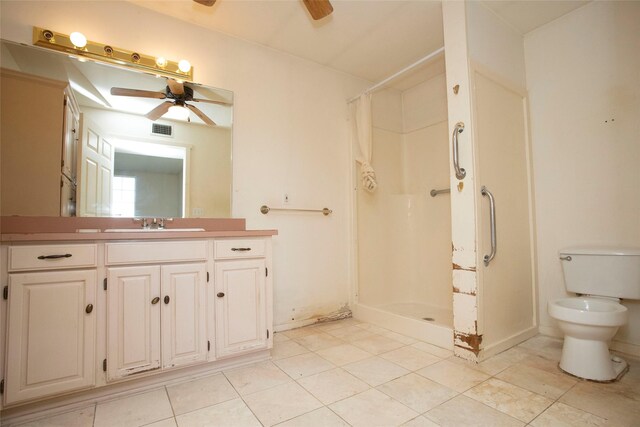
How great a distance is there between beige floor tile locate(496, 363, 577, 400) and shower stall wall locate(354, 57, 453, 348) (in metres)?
0.97

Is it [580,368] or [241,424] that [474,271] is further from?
[241,424]

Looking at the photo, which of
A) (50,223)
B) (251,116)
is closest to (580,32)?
(251,116)

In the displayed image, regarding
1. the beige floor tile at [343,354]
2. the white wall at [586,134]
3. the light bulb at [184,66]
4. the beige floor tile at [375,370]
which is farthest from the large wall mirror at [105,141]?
the white wall at [586,134]

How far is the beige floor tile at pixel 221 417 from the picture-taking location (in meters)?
1.22

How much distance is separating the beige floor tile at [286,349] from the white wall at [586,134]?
187cm

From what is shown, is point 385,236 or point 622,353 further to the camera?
point 385,236

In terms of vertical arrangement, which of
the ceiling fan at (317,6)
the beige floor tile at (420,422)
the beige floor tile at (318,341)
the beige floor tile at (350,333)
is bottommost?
the beige floor tile at (350,333)

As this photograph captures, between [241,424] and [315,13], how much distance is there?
90.9 inches

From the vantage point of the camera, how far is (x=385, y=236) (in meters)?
3.04

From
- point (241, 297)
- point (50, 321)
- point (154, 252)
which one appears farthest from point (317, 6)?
point (50, 321)

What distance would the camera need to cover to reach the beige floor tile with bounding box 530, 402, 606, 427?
118 cm

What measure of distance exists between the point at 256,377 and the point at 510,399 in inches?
50.5

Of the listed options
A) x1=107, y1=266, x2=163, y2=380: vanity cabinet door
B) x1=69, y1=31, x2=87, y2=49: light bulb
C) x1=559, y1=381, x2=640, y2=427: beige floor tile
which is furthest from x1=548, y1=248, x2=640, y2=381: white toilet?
x1=69, y1=31, x2=87, y2=49: light bulb

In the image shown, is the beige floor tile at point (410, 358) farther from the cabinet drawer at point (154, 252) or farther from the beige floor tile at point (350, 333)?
the cabinet drawer at point (154, 252)
